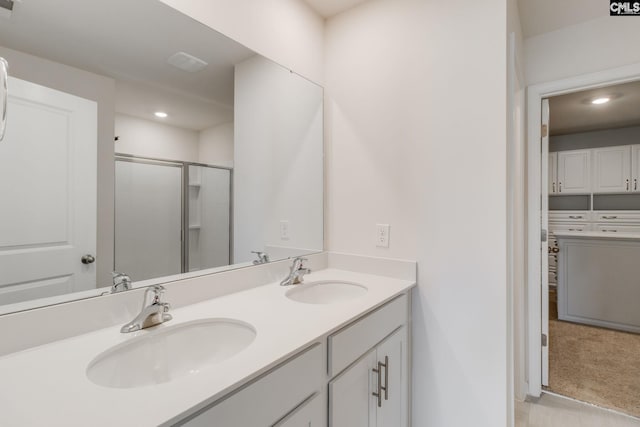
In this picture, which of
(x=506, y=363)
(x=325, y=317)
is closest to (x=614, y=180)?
(x=506, y=363)

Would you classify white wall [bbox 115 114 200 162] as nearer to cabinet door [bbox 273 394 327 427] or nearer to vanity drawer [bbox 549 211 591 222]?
cabinet door [bbox 273 394 327 427]

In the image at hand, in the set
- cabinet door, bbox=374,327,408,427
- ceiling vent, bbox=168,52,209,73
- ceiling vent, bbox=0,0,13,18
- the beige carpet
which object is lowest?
the beige carpet

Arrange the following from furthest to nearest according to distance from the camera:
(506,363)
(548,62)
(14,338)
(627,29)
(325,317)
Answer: (548,62) → (627,29) → (506,363) → (325,317) → (14,338)

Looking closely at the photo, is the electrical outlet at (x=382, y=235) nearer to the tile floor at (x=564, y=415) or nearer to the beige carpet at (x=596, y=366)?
the tile floor at (x=564, y=415)

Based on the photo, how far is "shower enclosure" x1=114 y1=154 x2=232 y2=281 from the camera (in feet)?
3.40

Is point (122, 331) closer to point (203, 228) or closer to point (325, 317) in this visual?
point (203, 228)

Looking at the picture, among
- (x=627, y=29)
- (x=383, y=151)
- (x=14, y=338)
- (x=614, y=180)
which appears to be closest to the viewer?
(x=14, y=338)

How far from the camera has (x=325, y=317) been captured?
1030 millimetres

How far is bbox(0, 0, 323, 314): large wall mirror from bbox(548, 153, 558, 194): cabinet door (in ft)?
16.1

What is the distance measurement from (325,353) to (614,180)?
17.9 ft

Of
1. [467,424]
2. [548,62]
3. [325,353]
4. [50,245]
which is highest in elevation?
[548,62]

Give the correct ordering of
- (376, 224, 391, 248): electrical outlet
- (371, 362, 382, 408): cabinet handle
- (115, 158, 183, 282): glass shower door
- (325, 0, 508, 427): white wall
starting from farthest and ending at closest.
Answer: (376, 224, 391, 248): electrical outlet, (325, 0, 508, 427): white wall, (371, 362, 382, 408): cabinet handle, (115, 158, 183, 282): glass shower door

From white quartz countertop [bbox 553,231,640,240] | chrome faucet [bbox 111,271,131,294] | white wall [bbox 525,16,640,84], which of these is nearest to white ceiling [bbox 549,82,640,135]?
white wall [bbox 525,16,640,84]

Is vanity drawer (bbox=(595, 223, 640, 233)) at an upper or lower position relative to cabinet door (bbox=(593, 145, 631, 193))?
lower
